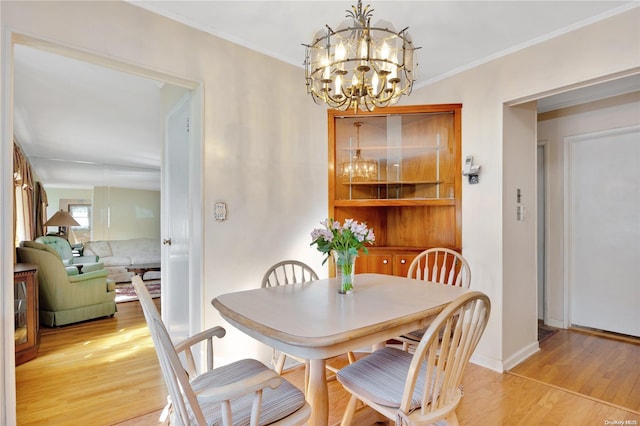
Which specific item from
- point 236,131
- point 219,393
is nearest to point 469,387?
point 219,393

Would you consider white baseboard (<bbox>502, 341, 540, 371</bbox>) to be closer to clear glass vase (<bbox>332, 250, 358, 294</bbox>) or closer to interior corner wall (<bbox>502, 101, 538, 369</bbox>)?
interior corner wall (<bbox>502, 101, 538, 369</bbox>)

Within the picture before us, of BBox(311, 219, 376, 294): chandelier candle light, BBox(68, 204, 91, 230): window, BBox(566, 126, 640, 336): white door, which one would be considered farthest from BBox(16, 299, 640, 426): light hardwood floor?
BBox(68, 204, 91, 230): window

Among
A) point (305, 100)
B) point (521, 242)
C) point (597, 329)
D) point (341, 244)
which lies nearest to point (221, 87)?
point (305, 100)

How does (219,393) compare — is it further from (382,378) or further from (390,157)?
(390,157)

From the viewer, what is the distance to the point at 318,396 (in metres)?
1.46

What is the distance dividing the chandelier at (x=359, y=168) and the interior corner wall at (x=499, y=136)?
2.52ft

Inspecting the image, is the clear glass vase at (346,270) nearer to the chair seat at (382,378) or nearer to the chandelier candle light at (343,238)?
the chandelier candle light at (343,238)

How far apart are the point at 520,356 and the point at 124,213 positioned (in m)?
7.23

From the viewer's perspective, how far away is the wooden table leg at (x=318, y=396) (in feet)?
4.76

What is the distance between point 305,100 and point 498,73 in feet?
5.10

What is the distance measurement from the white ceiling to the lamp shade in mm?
1789

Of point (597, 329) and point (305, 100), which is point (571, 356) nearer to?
point (597, 329)

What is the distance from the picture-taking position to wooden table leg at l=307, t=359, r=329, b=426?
145 centimetres

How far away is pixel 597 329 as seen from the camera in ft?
10.9
